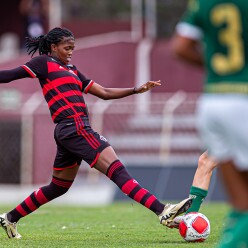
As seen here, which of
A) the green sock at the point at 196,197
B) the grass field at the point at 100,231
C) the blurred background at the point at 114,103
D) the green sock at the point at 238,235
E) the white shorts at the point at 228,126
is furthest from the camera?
the blurred background at the point at 114,103

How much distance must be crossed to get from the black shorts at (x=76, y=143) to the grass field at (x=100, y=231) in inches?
29.9

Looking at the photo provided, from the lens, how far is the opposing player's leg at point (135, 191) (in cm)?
882

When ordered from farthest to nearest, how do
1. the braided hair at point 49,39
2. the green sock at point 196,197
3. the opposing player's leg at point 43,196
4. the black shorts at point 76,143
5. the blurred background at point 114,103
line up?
the blurred background at point 114,103, the braided hair at point 49,39, the opposing player's leg at point 43,196, the green sock at point 196,197, the black shorts at point 76,143

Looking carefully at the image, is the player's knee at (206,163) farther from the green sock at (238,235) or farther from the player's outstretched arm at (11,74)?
the green sock at (238,235)

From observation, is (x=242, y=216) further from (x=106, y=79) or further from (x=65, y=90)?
(x=106, y=79)

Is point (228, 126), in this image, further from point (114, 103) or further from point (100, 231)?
point (114, 103)

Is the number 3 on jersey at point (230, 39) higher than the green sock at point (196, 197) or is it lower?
higher

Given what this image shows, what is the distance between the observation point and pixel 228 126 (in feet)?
17.1

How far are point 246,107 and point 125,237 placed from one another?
4495 millimetres

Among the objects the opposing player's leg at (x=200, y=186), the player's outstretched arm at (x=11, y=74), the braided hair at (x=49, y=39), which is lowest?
the opposing player's leg at (x=200, y=186)

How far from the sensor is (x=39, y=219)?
1276 centimetres

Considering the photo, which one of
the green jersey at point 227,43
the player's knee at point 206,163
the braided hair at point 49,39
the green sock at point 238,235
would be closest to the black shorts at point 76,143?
the braided hair at point 49,39

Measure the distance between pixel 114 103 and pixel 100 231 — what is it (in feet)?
36.0

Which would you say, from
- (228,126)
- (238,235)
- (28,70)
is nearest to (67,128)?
(28,70)
